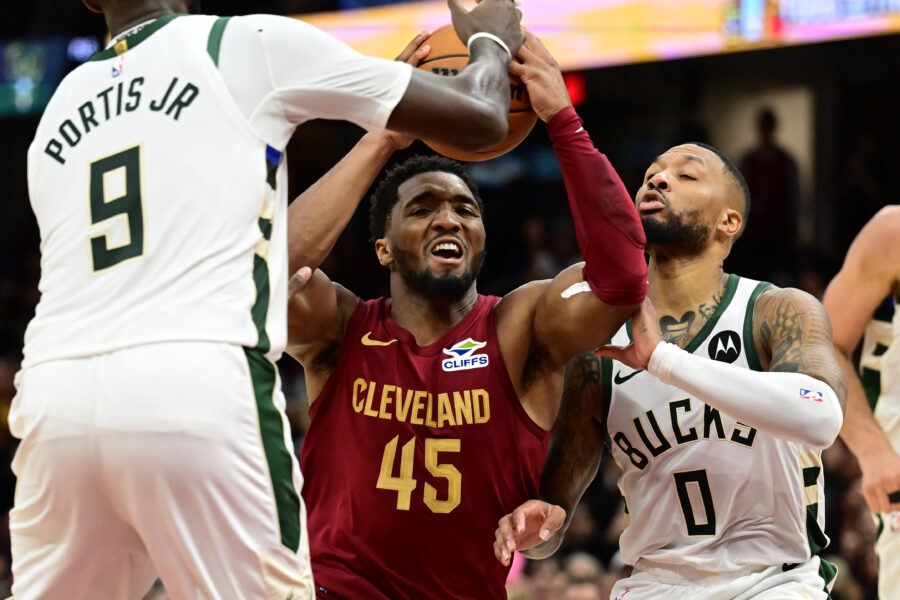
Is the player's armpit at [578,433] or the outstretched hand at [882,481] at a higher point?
the player's armpit at [578,433]

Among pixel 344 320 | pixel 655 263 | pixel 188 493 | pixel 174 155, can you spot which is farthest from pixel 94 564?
pixel 655 263

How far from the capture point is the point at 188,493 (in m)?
2.92

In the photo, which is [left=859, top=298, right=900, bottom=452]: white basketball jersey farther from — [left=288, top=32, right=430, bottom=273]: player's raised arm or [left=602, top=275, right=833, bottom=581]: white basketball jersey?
[left=288, top=32, right=430, bottom=273]: player's raised arm

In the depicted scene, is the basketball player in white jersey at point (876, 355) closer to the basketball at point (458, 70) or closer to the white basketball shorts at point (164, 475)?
the basketball at point (458, 70)

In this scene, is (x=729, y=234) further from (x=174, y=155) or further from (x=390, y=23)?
(x=390, y=23)

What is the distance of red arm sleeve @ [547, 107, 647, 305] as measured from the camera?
3.93 meters

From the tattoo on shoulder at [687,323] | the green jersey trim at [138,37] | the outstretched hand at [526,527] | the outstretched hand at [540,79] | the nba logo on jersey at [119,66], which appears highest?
the green jersey trim at [138,37]

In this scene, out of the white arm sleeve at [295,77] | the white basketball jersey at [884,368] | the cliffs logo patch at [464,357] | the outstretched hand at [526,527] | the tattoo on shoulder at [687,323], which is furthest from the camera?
the white basketball jersey at [884,368]

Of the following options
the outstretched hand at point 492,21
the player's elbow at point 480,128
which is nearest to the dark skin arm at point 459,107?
the player's elbow at point 480,128

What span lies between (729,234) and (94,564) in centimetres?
273

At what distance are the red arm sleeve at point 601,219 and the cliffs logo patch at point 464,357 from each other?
0.50m

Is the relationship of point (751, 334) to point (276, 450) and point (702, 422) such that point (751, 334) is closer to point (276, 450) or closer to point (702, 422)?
point (702, 422)

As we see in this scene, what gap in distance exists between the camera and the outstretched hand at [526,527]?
12.7 feet

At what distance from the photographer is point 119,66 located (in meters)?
3.26
